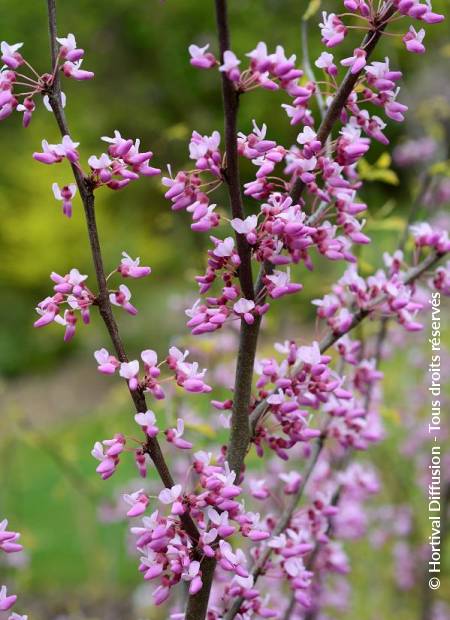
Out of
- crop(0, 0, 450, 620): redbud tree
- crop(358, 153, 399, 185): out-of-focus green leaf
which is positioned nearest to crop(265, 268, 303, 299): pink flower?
crop(0, 0, 450, 620): redbud tree

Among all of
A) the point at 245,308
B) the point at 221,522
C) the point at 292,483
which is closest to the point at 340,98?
the point at 245,308

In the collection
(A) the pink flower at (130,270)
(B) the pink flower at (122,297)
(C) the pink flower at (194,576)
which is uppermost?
(A) the pink flower at (130,270)

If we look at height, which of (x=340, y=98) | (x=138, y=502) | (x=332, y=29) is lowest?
(x=138, y=502)

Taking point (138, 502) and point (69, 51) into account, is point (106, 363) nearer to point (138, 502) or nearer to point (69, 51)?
point (138, 502)

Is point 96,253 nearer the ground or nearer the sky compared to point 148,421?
nearer the sky

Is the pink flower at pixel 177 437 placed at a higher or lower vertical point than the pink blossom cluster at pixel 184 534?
higher

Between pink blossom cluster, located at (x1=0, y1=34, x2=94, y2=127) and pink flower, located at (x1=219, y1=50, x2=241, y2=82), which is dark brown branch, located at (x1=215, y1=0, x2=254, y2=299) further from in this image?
pink blossom cluster, located at (x1=0, y1=34, x2=94, y2=127)

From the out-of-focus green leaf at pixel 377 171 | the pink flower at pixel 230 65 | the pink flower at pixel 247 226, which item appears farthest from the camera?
the out-of-focus green leaf at pixel 377 171

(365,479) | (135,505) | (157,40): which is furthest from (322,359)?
(157,40)

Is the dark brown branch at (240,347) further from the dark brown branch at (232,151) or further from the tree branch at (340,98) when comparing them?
the tree branch at (340,98)

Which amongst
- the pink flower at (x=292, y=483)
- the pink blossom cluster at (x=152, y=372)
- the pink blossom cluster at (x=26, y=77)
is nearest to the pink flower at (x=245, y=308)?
the pink blossom cluster at (x=152, y=372)

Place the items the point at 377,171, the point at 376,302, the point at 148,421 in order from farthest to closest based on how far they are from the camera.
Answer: the point at 377,171, the point at 376,302, the point at 148,421
